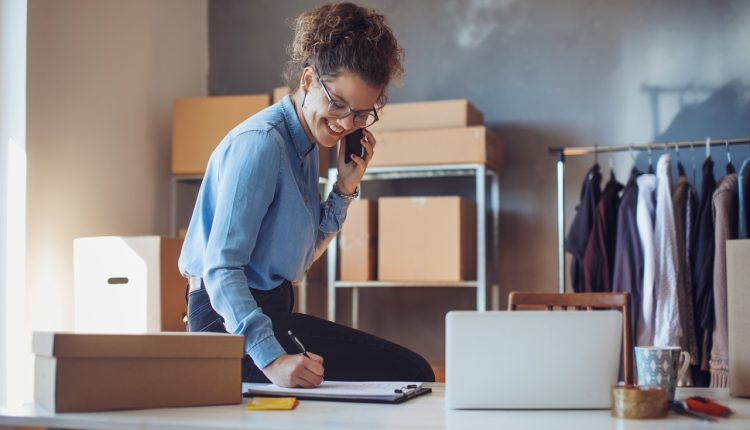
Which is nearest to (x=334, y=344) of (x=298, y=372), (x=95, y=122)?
(x=298, y=372)

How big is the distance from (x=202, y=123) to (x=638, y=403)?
2985mm

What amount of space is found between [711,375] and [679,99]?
1.26m

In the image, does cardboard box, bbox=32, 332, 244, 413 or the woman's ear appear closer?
cardboard box, bbox=32, 332, 244, 413

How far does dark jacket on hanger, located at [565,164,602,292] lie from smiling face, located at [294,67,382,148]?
1767 mm

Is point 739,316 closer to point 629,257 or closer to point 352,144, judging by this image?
point 352,144

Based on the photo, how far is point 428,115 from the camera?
3.70 meters

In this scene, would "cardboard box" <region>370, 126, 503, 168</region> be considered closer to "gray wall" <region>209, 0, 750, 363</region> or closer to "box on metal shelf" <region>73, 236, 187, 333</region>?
"gray wall" <region>209, 0, 750, 363</region>

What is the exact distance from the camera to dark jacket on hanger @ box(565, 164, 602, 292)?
347 cm

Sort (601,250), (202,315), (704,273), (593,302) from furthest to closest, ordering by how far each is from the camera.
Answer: (601,250)
(704,273)
(593,302)
(202,315)

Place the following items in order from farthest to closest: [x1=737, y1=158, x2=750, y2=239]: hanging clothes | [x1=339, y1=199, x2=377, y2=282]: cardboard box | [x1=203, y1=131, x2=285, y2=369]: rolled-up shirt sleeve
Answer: [x1=339, y1=199, x2=377, y2=282]: cardboard box → [x1=737, y1=158, x2=750, y2=239]: hanging clothes → [x1=203, y1=131, x2=285, y2=369]: rolled-up shirt sleeve

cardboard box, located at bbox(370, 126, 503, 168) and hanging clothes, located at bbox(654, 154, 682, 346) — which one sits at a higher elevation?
cardboard box, located at bbox(370, 126, 503, 168)

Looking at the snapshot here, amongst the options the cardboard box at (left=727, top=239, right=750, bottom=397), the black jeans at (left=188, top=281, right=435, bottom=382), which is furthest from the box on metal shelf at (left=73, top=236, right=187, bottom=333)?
the cardboard box at (left=727, top=239, right=750, bottom=397)

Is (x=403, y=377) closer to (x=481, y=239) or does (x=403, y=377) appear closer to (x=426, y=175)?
(x=481, y=239)

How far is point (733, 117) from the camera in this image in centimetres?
370
